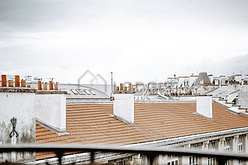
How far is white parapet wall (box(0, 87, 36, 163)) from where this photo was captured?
28.7 feet

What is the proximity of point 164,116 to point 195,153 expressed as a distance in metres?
15.5

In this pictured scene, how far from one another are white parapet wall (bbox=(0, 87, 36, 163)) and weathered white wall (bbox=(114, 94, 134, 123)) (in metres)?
6.78

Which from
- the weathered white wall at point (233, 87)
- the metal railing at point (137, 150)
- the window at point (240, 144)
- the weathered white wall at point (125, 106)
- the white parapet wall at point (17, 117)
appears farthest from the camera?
the weathered white wall at point (233, 87)

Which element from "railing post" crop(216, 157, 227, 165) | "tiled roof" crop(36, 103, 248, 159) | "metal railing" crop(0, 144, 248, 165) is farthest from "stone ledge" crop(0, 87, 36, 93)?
"railing post" crop(216, 157, 227, 165)

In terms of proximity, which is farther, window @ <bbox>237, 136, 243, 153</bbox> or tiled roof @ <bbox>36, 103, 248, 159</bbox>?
window @ <bbox>237, 136, 243, 153</bbox>

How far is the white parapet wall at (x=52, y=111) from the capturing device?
11.9 m

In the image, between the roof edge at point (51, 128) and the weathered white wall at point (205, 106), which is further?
the weathered white wall at point (205, 106)

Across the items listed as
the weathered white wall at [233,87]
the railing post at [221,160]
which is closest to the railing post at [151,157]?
the railing post at [221,160]

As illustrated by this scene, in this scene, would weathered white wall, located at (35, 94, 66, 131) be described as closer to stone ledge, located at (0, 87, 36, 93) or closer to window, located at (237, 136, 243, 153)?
stone ledge, located at (0, 87, 36, 93)

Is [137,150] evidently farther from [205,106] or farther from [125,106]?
[205,106]

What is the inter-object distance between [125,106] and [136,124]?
46.3 inches

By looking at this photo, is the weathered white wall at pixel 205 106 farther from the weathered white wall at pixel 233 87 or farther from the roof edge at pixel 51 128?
the weathered white wall at pixel 233 87

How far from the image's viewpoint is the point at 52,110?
12.1 metres

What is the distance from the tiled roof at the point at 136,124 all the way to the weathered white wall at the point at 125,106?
457 millimetres
